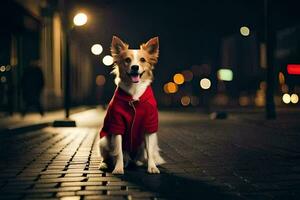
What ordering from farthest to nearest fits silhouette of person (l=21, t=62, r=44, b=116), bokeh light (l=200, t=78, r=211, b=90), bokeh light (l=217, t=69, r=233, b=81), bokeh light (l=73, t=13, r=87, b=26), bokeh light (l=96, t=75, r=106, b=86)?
bokeh light (l=96, t=75, r=106, b=86), bokeh light (l=217, t=69, r=233, b=81), bokeh light (l=200, t=78, r=211, b=90), silhouette of person (l=21, t=62, r=44, b=116), bokeh light (l=73, t=13, r=87, b=26)

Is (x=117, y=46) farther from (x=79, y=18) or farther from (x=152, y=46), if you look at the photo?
(x=79, y=18)

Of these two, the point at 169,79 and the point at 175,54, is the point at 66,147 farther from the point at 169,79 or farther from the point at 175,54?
the point at 169,79

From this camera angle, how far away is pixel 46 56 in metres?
29.2

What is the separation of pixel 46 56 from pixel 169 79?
8160cm

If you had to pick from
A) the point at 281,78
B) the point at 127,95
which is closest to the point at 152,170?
the point at 127,95

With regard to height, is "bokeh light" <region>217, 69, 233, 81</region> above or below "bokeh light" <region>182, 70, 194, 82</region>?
below

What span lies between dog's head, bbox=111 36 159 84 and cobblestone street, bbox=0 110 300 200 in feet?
3.85

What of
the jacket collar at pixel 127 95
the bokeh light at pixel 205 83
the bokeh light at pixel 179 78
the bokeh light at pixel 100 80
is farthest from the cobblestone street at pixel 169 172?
the bokeh light at pixel 179 78

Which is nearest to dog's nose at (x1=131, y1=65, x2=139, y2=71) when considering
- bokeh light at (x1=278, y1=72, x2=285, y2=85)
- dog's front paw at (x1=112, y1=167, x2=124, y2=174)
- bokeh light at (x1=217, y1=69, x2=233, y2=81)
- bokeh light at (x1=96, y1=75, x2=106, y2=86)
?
dog's front paw at (x1=112, y1=167, x2=124, y2=174)

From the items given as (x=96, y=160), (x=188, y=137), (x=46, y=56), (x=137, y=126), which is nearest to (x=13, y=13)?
(x=46, y=56)

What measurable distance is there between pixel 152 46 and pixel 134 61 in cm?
36

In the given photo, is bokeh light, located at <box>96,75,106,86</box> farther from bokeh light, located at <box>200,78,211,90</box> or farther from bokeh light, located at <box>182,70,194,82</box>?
bokeh light, located at <box>182,70,194,82</box>

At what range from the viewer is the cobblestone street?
557 centimetres

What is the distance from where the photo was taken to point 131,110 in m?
6.84
